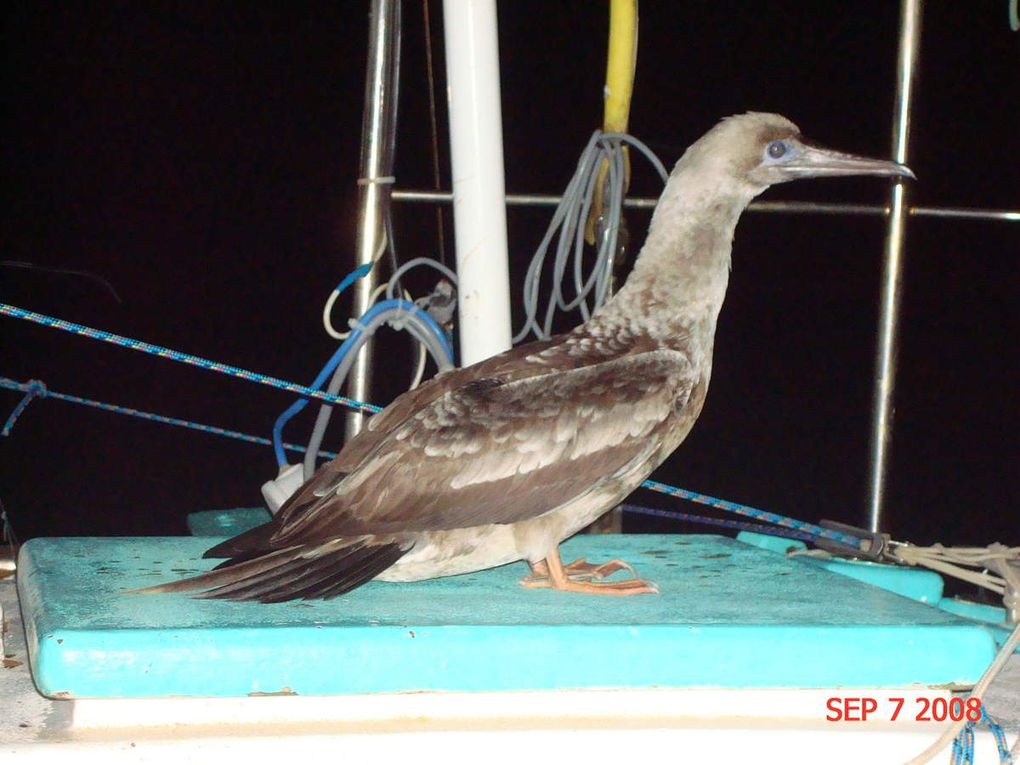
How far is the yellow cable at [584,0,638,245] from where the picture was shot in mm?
2498

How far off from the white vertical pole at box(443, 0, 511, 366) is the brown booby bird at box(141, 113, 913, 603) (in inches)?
10.1

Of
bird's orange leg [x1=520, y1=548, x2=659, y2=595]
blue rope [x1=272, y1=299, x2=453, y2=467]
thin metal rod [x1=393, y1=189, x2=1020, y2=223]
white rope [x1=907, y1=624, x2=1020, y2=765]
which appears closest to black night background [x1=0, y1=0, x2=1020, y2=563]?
thin metal rod [x1=393, y1=189, x2=1020, y2=223]

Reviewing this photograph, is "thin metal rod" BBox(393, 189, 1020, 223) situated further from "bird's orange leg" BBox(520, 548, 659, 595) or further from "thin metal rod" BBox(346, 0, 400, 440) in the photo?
"bird's orange leg" BBox(520, 548, 659, 595)

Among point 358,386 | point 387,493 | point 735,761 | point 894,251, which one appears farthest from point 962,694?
point 358,386

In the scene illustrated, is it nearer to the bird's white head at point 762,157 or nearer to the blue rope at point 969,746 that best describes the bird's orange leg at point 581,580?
the blue rope at point 969,746

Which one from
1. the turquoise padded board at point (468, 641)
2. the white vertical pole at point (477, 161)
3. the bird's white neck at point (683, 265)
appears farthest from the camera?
the white vertical pole at point (477, 161)

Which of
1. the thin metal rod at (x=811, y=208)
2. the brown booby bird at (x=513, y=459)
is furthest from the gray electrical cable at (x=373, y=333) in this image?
the brown booby bird at (x=513, y=459)

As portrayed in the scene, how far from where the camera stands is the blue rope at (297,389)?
2020mm

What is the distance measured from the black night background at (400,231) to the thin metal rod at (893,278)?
295 inches

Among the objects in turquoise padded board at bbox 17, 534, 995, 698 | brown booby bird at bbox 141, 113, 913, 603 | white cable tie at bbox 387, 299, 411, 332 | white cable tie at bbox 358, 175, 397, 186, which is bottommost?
turquoise padded board at bbox 17, 534, 995, 698

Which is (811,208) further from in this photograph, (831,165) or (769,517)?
(769,517)

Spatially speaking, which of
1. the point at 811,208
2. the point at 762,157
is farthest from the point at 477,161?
the point at 811,208

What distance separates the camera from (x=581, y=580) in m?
1.99

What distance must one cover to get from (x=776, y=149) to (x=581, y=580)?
2.90 feet
